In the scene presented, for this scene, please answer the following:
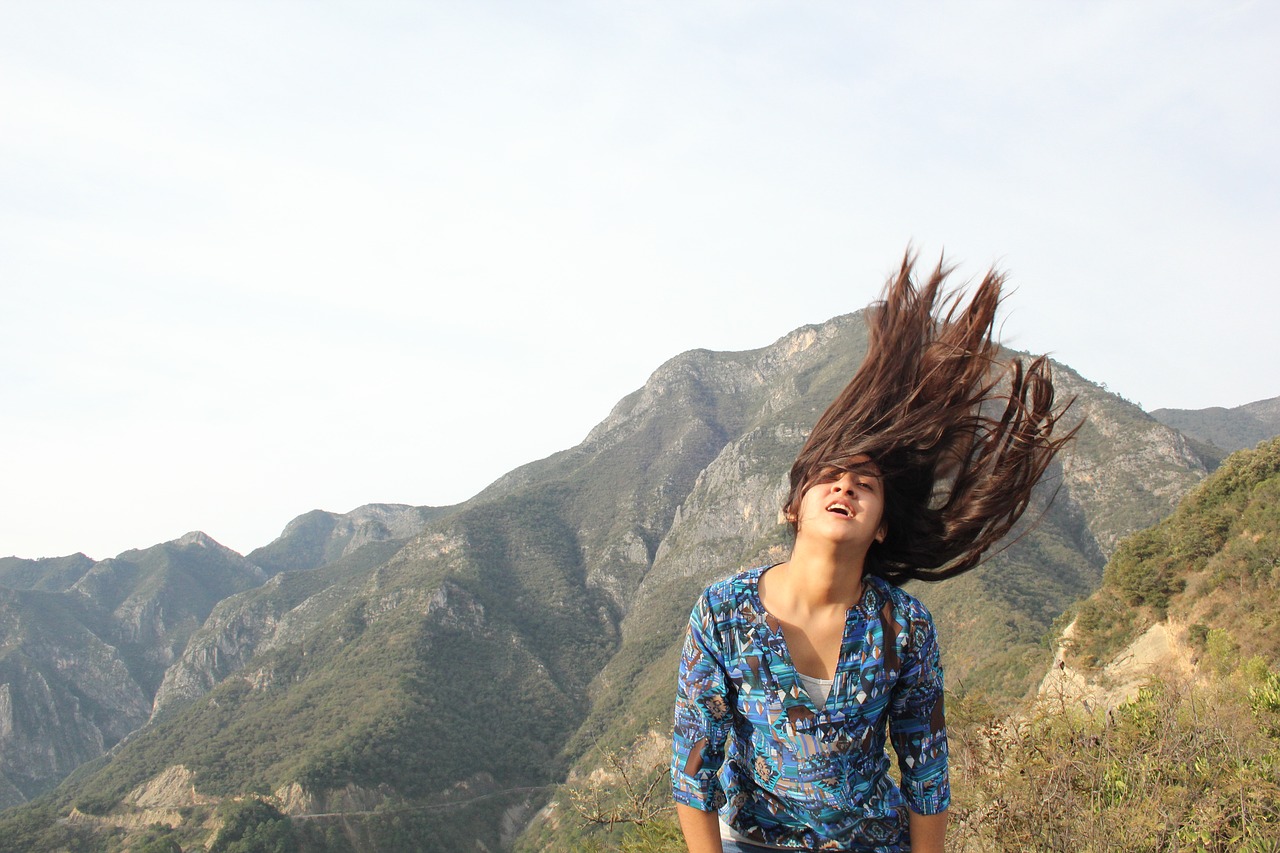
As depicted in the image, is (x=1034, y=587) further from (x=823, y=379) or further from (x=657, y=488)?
(x=657, y=488)

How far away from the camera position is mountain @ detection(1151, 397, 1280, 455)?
94.4m

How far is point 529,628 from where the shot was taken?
8569cm

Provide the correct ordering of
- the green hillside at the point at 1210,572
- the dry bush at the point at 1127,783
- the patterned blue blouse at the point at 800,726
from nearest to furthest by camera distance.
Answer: the patterned blue blouse at the point at 800,726 → the dry bush at the point at 1127,783 → the green hillside at the point at 1210,572

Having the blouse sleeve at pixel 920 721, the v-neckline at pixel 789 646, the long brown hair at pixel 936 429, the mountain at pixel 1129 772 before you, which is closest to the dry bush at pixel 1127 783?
the mountain at pixel 1129 772

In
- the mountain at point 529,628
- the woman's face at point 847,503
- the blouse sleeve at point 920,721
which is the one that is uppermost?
the woman's face at point 847,503

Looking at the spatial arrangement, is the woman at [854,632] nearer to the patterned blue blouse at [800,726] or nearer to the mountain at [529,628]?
the patterned blue blouse at [800,726]

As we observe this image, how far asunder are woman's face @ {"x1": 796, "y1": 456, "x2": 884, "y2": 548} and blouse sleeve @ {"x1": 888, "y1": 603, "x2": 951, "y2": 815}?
0.28 meters

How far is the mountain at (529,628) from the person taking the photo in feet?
161

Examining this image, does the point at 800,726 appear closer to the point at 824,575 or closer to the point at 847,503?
the point at 824,575

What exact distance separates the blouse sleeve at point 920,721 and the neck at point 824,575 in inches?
7.5

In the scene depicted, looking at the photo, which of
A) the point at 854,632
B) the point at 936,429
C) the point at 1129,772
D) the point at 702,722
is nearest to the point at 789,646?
the point at 854,632

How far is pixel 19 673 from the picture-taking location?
362 feet

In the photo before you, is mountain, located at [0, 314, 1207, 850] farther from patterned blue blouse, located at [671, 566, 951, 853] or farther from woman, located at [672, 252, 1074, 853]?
patterned blue blouse, located at [671, 566, 951, 853]

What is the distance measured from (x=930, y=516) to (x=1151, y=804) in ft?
13.3
